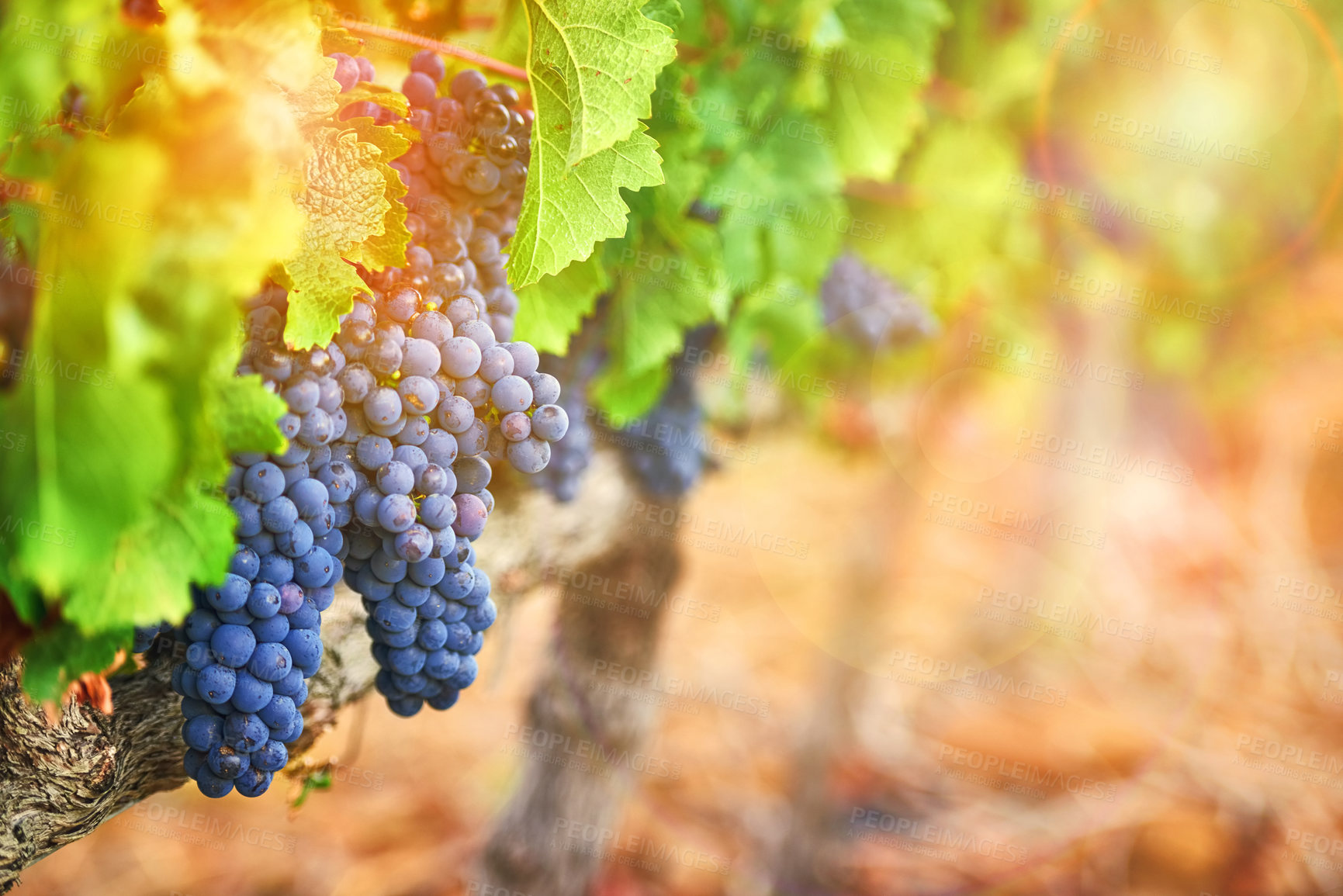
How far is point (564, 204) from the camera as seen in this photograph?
759mm

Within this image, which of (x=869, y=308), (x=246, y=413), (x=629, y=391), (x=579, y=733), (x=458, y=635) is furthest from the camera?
(x=579, y=733)

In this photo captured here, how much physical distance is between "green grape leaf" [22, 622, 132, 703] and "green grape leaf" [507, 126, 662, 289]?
1.50ft

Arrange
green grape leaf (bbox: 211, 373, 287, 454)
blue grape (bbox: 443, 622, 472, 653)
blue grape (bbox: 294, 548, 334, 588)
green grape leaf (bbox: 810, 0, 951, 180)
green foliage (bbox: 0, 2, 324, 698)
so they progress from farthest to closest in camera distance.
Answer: green grape leaf (bbox: 810, 0, 951, 180) → blue grape (bbox: 443, 622, 472, 653) → blue grape (bbox: 294, 548, 334, 588) → green grape leaf (bbox: 211, 373, 287, 454) → green foliage (bbox: 0, 2, 324, 698)

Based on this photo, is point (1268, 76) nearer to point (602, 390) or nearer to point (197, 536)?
point (602, 390)

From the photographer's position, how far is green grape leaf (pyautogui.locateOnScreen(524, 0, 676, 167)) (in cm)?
73

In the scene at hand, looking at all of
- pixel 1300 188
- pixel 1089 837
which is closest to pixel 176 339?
pixel 1300 188

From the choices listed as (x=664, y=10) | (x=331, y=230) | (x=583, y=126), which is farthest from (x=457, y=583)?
(x=664, y=10)

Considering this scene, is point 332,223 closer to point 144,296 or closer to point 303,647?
point 144,296

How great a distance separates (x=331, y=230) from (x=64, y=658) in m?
0.41

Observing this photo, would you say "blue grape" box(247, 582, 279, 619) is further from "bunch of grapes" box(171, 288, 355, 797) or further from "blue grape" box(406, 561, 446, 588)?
"blue grape" box(406, 561, 446, 588)

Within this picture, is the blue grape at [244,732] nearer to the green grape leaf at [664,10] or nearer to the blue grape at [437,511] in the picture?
the blue grape at [437,511]

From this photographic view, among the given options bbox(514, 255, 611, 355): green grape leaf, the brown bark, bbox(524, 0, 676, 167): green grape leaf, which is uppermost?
bbox(524, 0, 676, 167): green grape leaf

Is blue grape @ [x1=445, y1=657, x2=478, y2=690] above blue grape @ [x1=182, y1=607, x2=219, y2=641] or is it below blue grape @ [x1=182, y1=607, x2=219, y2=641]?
below

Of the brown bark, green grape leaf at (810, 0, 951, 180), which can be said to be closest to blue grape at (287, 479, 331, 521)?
green grape leaf at (810, 0, 951, 180)
